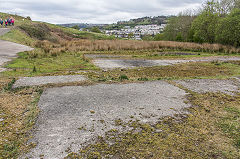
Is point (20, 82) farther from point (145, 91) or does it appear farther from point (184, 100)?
point (184, 100)

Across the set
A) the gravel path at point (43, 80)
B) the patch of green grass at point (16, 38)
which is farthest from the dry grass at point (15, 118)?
the patch of green grass at point (16, 38)

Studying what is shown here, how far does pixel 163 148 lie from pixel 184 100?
245 cm

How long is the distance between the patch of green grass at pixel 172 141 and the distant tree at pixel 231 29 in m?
22.3

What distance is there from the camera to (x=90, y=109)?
165 inches

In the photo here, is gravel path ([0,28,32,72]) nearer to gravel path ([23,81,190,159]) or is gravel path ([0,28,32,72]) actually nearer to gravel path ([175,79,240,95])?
gravel path ([23,81,190,159])

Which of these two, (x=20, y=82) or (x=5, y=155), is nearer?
(x=5, y=155)

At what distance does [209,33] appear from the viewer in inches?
1123

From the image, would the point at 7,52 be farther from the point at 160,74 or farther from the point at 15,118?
the point at 15,118

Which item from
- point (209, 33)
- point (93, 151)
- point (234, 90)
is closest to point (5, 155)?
point (93, 151)

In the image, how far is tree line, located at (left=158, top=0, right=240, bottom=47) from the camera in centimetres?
2286

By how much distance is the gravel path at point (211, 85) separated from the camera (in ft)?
19.9

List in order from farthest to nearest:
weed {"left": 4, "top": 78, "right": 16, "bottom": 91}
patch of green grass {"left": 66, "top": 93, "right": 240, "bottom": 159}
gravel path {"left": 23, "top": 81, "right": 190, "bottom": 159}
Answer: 1. weed {"left": 4, "top": 78, "right": 16, "bottom": 91}
2. gravel path {"left": 23, "top": 81, "right": 190, "bottom": 159}
3. patch of green grass {"left": 66, "top": 93, "right": 240, "bottom": 159}

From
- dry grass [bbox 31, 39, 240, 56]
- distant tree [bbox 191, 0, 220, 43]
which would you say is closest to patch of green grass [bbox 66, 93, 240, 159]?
dry grass [bbox 31, 39, 240, 56]

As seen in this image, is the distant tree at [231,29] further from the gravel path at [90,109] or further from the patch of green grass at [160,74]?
the gravel path at [90,109]
